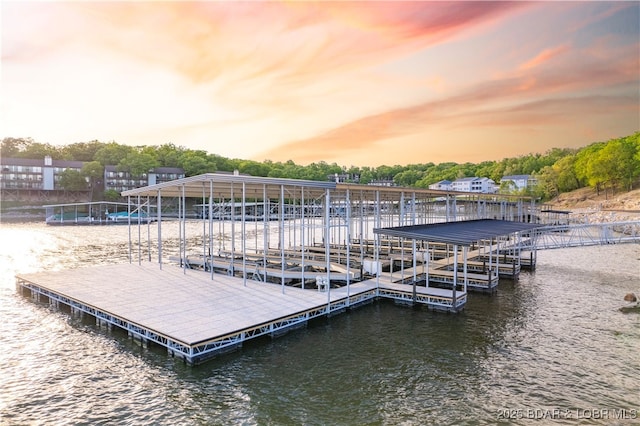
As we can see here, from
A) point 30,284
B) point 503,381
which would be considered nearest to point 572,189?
point 503,381

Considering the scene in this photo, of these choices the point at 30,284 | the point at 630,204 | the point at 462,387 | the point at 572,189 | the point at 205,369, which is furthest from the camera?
the point at 572,189

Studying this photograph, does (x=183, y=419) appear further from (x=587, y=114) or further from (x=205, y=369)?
(x=587, y=114)

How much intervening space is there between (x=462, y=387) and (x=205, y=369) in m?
6.48

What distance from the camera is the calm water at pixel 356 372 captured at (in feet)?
27.2

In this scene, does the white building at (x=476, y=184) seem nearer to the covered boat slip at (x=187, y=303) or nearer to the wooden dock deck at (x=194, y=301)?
the wooden dock deck at (x=194, y=301)

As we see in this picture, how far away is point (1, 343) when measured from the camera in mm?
12109

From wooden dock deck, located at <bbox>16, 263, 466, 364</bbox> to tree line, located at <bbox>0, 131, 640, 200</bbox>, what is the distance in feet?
234

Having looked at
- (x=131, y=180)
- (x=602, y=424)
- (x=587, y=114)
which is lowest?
(x=602, y=424)

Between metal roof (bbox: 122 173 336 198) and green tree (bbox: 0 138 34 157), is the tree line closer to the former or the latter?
green tree (bbox: 0 138 34 157)

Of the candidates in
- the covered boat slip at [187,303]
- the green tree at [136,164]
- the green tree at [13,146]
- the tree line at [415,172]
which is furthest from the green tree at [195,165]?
the covered boat slip at [187,303]

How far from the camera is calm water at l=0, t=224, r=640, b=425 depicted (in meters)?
8.30

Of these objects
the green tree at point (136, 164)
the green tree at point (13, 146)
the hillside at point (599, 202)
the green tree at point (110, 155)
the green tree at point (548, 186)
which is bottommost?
the hillside at point (599, 202)

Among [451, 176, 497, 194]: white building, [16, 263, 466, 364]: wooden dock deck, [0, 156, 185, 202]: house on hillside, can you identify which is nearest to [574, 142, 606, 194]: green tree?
[451, 176, 497, 194]: white building

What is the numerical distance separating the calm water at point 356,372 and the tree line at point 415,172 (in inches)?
2677
